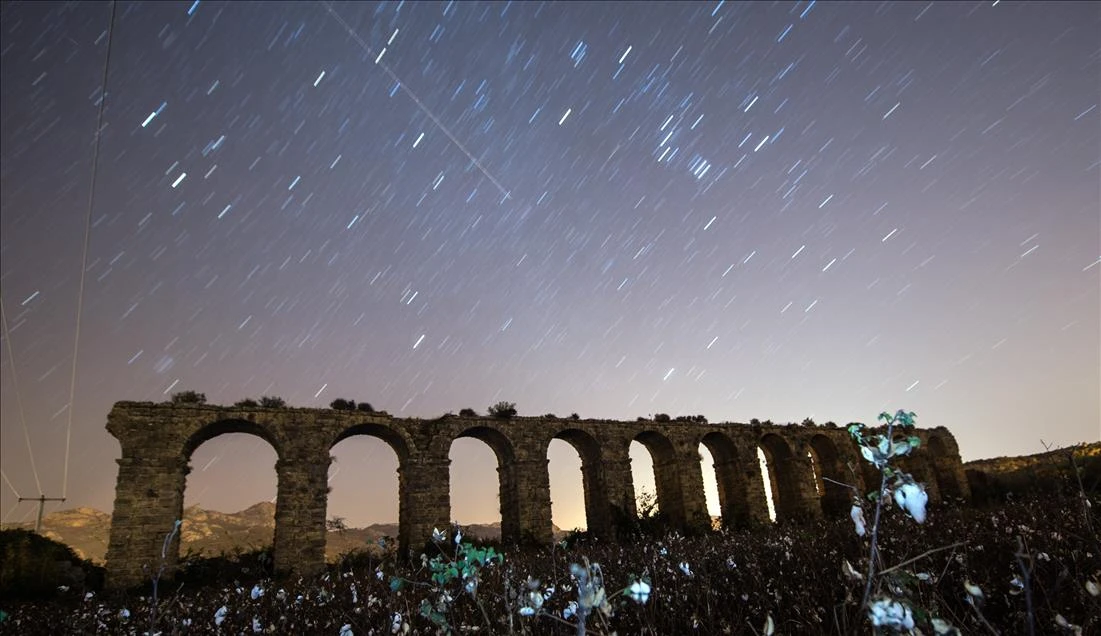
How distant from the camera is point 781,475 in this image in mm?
27500

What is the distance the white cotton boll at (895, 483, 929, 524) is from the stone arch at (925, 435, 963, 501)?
1437 inches

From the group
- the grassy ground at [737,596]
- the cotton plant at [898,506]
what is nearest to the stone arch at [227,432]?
the grassy ground at [737,596]

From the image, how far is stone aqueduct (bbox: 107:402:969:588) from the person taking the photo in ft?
51.2

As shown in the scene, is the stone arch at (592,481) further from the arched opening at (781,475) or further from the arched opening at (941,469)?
the arched opening at (941,469)

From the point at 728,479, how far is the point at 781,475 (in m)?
3.71

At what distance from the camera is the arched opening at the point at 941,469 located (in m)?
31.1

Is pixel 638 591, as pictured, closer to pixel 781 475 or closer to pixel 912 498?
pixel 912 498

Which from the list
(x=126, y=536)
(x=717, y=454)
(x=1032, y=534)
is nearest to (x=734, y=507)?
(x=717, y=454)

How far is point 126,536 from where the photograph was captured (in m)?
14.8

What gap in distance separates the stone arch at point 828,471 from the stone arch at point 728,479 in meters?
5.43

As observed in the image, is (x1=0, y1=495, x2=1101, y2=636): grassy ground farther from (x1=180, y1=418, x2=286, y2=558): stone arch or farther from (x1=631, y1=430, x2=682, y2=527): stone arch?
(x1=631, y1=430, x2=682, y2=527): stone arch

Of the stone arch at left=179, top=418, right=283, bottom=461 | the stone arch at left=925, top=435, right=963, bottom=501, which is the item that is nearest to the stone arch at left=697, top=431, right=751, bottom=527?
the stone arch at left=925, top=435, right=963, bottom=501

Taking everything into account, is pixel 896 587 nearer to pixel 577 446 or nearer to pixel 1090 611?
pixel 1090 611

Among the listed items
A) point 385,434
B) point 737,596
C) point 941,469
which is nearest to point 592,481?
point 385,434
